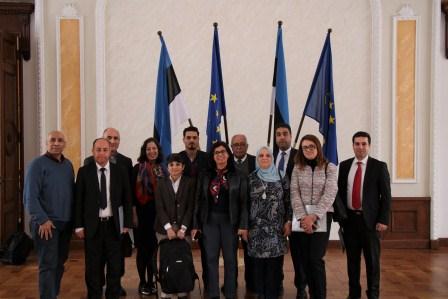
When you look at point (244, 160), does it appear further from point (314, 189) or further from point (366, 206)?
point (366, 206)

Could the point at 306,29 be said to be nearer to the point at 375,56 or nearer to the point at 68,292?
the point at 375,56

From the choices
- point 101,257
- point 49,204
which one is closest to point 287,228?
point 101,257

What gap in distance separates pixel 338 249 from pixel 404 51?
2.59m

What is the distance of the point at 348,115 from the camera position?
20.8 feet

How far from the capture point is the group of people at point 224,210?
3709 millimetres

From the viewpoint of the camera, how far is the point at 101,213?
12.5ft

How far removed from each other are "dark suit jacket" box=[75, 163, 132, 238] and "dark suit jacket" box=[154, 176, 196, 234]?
12.4 inches

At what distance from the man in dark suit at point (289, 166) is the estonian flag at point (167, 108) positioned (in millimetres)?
1304

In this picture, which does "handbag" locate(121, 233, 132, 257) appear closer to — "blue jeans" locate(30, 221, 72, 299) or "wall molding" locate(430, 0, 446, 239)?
"blue jeans" locate(30, 221, 72, 299)

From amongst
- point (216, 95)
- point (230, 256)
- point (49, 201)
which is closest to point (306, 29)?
point (216, 95)

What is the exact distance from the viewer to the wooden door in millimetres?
5762

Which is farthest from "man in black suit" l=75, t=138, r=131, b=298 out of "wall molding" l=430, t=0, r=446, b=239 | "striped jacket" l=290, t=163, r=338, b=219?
"wall molding" l=430, t=0, r=446, b=239

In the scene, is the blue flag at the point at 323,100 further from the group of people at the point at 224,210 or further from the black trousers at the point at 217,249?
the black trousers at the point at 217,249

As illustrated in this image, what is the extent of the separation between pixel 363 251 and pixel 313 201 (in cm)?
68
